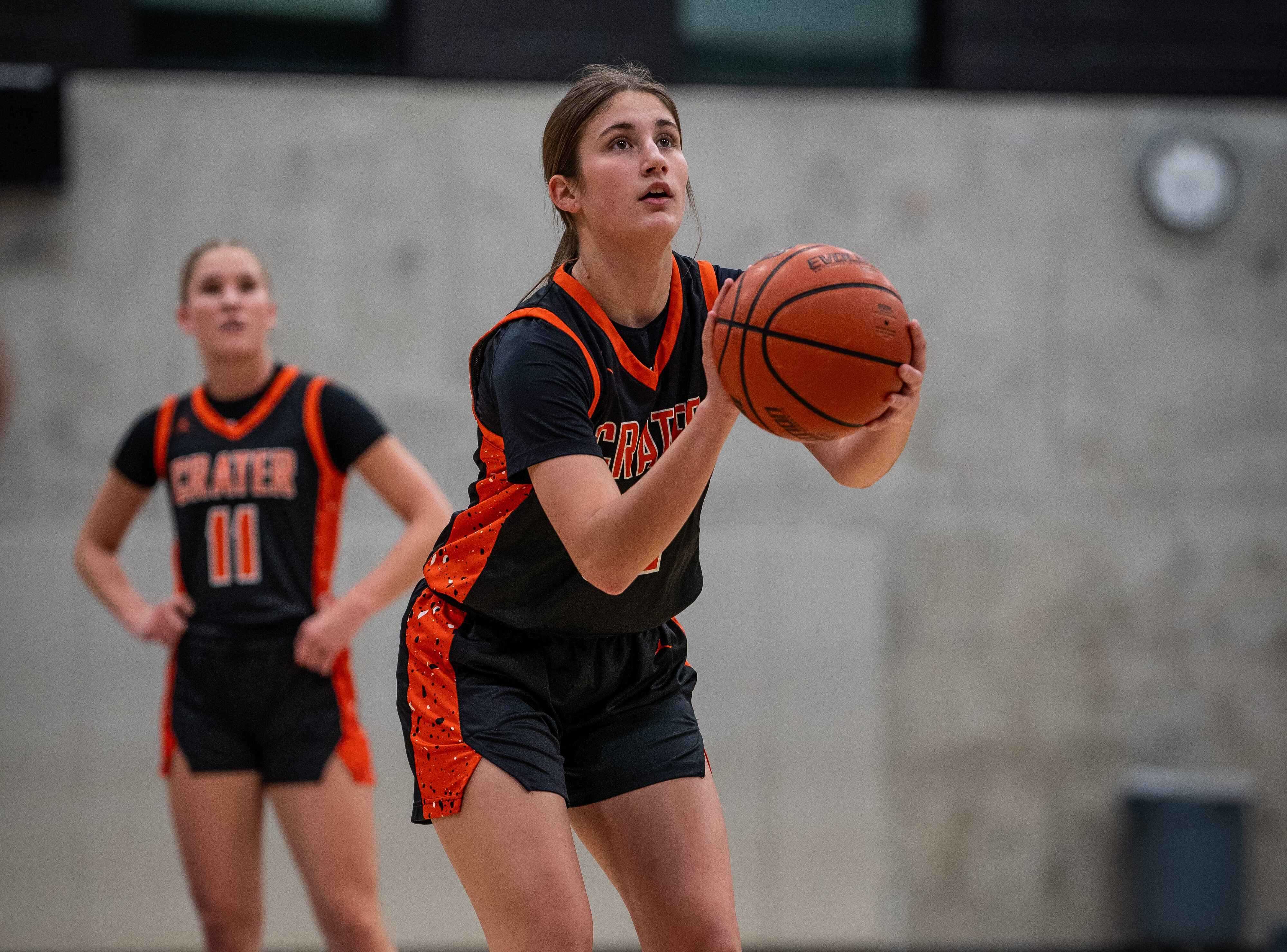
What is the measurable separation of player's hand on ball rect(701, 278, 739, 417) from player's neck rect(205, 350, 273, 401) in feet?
6.60

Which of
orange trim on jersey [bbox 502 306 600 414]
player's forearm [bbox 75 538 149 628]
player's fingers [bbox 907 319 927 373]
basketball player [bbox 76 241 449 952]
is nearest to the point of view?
player's fingers [bbox 907 319 927 373]

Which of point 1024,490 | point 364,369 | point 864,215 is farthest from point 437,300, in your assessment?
point 1024,490

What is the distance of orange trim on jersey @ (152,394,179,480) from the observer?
12.5ft

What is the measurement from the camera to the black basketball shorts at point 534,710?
2289mm

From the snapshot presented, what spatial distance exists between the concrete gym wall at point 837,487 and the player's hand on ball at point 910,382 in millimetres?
3726

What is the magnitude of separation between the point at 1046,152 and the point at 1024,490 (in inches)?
59.8

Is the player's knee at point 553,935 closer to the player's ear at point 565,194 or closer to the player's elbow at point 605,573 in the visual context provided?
the player's elbow at point 605,573

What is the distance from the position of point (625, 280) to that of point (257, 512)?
5.54 ft

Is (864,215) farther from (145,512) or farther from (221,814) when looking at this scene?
(221,814)

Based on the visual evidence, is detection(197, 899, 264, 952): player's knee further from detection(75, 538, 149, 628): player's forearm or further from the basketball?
the basketball

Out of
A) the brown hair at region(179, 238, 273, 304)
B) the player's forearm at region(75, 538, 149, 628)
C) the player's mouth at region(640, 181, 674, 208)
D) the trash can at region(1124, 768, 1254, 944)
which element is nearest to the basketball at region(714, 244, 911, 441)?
the player's mouth at region(640, 181, 674, 208)

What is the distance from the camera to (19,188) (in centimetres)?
568

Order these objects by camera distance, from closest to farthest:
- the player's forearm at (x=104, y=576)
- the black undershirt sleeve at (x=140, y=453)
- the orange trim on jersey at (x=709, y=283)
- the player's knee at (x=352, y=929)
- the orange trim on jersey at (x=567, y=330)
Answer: the orange trim on jersey at (x=567, y=330) → the orange trim on jersey at (x=709, y=283) → the player's knee at (x=352, y=929) → the black undershirt sleeve at (x=140, y=453) → the player's forearm at (x=104, y=576)

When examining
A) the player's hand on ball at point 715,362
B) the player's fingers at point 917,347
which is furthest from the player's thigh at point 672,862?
the player's fingers at point 917,347
